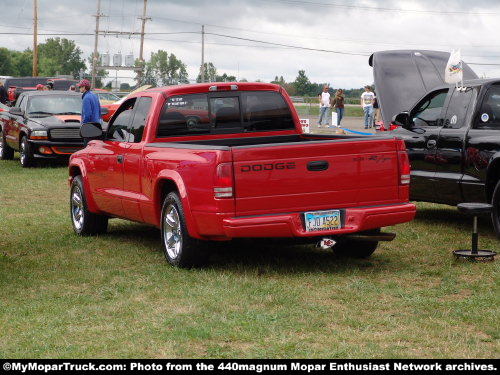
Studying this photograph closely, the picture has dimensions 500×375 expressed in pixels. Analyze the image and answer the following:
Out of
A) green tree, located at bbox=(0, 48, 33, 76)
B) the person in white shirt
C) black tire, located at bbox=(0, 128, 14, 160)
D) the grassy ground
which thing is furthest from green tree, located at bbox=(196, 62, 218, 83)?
green tree, located at bbox=(0, 48, 33, 76)

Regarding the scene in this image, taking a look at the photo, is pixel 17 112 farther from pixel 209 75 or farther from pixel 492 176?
pixel 209 75

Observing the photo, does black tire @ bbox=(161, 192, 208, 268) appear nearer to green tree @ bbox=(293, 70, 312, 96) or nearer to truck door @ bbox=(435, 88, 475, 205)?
truck door @ bbox=(435, 88, 475, 205)

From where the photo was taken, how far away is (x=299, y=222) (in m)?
8.12

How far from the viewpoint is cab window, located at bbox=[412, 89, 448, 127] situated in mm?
11469

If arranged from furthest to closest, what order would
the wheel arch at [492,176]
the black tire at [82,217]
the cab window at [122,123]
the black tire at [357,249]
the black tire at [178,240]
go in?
1. the black tire at [82,217]
2. the cab window at [122,123]
3. the wheel arch at [492,176]
4. the black tire at [357,249]
5. the black tire at [178,240]

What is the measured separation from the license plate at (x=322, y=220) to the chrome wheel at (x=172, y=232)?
128 centimetres

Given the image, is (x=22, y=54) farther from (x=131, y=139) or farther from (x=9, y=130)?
(x=131, y=139)

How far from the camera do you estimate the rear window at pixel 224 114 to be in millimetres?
9570

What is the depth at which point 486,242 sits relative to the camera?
10250mm

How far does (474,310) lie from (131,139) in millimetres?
4463

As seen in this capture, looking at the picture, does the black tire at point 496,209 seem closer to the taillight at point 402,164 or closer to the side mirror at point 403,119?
the taillight at point 402,164

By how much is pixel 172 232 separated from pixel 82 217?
266cm

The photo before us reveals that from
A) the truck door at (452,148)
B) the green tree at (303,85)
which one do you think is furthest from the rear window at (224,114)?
the green tree at (303,85)

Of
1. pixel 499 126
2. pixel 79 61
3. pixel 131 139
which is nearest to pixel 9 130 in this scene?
pixel 131 139
